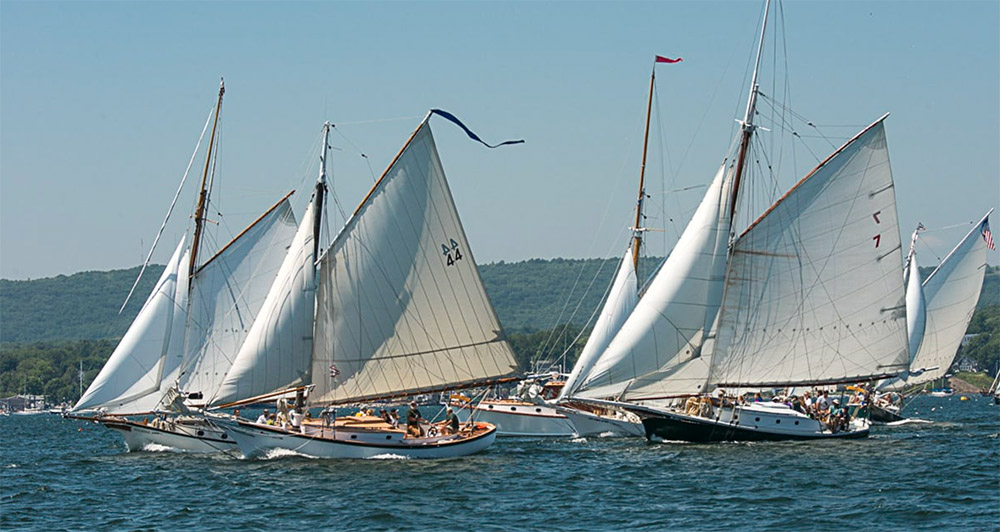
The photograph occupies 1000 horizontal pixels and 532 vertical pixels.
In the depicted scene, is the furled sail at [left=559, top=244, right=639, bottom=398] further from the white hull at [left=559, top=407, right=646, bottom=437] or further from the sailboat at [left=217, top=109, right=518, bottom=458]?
the sailboat at [left=217, top=109, right=518, bottom=458]

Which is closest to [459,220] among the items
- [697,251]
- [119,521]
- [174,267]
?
[697,251]

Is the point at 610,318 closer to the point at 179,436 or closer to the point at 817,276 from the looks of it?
the point at 817,276

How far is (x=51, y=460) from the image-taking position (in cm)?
6869

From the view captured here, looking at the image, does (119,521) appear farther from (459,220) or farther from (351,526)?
(459,220)

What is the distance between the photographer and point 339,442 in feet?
179

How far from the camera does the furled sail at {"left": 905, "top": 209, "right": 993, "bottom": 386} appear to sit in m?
94.6

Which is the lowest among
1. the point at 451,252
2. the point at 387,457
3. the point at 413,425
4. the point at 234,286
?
the point at 387,457

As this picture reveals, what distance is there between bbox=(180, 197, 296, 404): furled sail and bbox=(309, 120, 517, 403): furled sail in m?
10.6

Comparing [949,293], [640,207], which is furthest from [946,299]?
[640,207]

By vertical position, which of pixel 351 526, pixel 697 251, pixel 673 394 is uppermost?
pixel 697 251

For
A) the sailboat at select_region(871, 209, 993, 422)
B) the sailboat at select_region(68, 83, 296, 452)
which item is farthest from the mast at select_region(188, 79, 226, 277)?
the sailboat at select_region(871, 209, 993, 422)

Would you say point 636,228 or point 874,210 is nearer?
point 874,210

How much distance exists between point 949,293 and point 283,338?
180 ft

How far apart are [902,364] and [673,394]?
10935 millimetres
